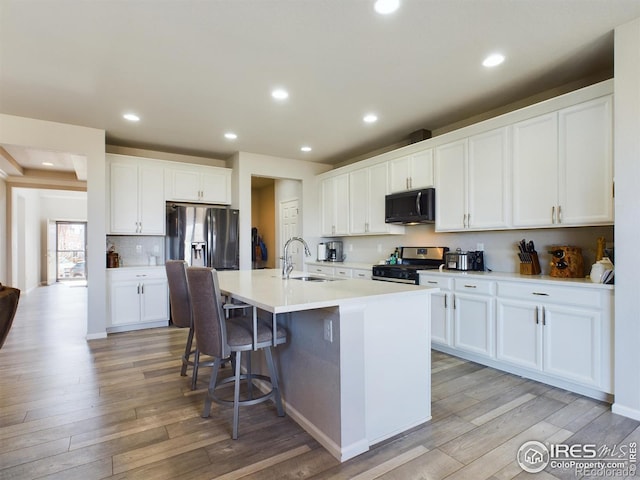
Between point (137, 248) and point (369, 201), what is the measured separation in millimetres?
3636

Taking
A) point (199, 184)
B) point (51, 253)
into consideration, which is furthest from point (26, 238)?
point (199, 184)

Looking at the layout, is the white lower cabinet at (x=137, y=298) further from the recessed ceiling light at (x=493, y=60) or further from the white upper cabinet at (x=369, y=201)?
the recessed ceiling light at (x=493, y=60)

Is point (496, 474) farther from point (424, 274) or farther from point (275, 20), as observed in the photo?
point (275, 20)

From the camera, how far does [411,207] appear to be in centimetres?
418

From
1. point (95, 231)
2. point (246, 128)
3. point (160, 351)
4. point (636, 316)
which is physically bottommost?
point (160, 351)

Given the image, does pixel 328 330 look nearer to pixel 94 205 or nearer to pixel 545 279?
pixel 545 279

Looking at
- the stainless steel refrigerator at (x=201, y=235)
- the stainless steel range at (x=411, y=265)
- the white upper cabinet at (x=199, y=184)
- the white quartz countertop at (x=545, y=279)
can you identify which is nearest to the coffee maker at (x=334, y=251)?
the stainless steel range at (x=411, y=265)

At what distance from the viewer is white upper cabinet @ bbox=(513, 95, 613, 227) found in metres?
2.56

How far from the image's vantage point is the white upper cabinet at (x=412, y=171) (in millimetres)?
4035

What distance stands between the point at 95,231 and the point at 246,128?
2.32 m

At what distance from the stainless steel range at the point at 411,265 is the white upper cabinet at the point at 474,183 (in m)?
0.52

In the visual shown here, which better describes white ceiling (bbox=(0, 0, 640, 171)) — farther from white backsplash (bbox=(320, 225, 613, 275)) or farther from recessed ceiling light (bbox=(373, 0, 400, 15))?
white backsplash (bbox=(320, 225, 613, 275))

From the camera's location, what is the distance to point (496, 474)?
5.55ft

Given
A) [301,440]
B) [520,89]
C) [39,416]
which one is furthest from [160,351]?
[520,89]
